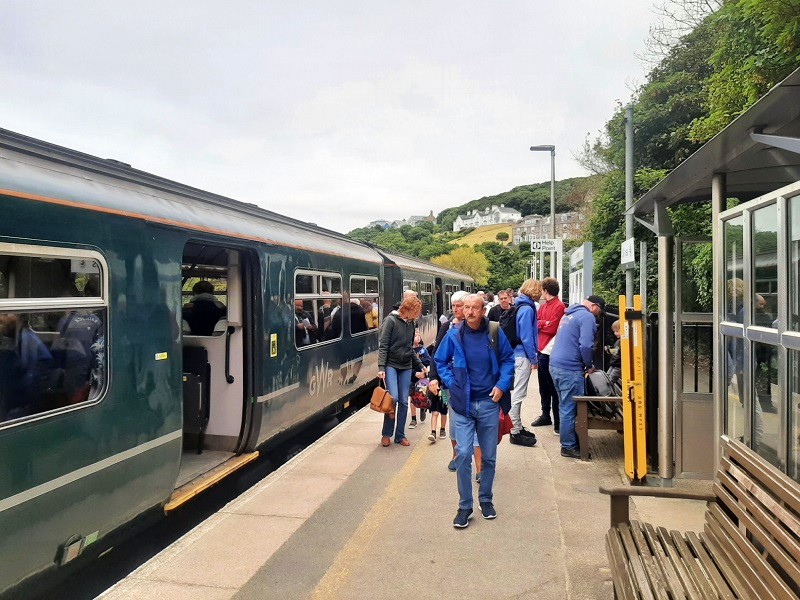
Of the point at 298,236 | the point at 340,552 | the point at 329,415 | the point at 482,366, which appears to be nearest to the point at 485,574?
the point at 340,552

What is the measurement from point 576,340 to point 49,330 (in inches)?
182

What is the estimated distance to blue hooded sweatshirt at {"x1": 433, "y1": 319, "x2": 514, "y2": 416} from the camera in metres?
4.50

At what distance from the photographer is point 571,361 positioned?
6172 millimetres

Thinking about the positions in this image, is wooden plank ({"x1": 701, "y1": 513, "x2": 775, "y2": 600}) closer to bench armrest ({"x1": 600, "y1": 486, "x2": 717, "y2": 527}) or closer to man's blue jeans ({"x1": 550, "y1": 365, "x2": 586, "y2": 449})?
bench armrest ({"x1": 600, "y1": 486, "x2": 717, "y2": 527})

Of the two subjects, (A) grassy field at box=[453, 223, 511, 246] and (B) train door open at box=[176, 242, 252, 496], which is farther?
(A) grassy field at box=[453, 223, 511, 246]

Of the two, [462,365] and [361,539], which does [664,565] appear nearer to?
[462,365]

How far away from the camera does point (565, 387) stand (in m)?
6.18

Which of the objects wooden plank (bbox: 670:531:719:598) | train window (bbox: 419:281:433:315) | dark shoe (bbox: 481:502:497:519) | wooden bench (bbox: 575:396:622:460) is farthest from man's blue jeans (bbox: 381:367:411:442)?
train window (bbox: 419:281:433:315)

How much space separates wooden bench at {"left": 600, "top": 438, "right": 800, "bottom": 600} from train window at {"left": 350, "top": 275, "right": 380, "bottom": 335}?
6.29m

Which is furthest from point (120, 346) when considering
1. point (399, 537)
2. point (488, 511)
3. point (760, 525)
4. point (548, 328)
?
point (548, 328)

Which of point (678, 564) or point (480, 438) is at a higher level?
point (480, 438)

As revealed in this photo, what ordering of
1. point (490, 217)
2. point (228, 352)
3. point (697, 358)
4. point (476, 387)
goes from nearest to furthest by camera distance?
1. point (476, 387)
2. point (697, 358)
3. point (228, 352)
4. point (490, 217)

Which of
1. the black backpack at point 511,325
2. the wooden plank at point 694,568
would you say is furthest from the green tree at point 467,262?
the wooden plank at point 694,568

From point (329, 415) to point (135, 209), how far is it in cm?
563
